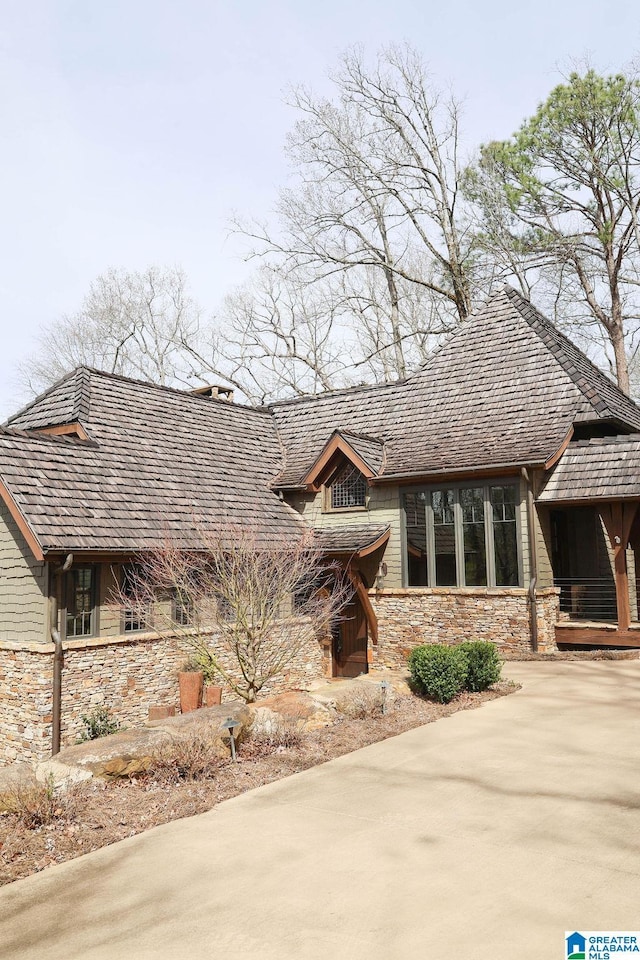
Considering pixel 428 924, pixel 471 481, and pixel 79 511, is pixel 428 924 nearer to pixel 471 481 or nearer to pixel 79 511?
pixel 79 511

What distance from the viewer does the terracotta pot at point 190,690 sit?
14172mm

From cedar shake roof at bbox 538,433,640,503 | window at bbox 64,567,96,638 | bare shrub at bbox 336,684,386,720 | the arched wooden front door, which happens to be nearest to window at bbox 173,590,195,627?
window at bbox 64,567,96,638

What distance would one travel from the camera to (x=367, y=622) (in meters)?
18.5

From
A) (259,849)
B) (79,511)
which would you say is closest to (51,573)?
(79,511)

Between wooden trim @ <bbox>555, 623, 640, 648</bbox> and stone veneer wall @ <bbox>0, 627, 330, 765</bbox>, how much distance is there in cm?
803

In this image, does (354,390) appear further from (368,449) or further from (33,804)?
(33,804)

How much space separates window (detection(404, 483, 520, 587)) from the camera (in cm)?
1645

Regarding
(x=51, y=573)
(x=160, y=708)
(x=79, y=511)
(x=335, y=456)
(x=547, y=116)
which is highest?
(x=547, y=116)

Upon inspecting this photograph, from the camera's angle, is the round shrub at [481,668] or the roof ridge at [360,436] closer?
the round shrub at [481,668]

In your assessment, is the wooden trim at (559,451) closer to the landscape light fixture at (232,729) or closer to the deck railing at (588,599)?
the deck railing at (588,599)

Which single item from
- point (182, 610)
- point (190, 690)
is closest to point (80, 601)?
point (182, 610)

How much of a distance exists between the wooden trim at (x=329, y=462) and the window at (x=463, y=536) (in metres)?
1.29

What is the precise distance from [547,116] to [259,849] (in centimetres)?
2412

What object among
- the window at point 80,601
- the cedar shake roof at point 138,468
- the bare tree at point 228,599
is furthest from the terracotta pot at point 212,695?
the cedar shake roof at point 138,468
